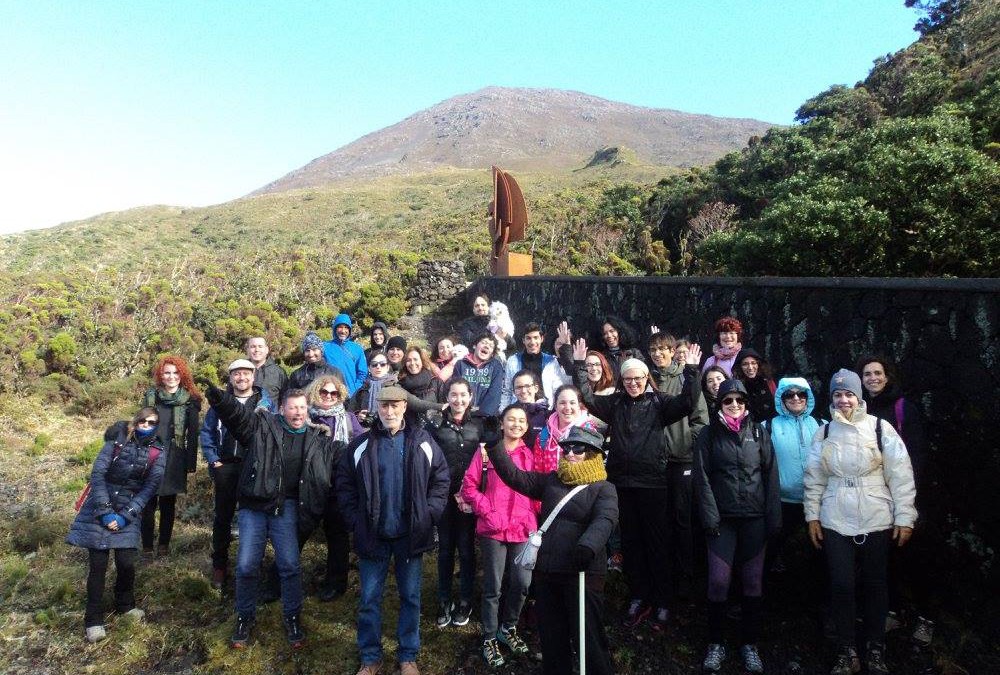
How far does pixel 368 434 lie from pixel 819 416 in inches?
116

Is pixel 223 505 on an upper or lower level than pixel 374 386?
lower

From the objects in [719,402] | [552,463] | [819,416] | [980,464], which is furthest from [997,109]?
[552,463]

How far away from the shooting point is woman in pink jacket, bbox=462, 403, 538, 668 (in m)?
3.30

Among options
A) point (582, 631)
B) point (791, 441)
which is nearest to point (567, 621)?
point (582, 631)

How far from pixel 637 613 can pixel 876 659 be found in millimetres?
1216

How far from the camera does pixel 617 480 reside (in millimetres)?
3469

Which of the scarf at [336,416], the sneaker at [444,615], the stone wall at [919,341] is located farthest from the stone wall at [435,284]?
the sneaker at [444,615]

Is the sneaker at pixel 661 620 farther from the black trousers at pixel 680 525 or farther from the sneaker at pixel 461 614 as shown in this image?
the sneaker at pixel 461 614

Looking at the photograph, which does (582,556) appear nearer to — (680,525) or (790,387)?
(680,525)

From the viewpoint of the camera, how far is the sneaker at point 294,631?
3451 mm

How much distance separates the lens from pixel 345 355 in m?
5.69

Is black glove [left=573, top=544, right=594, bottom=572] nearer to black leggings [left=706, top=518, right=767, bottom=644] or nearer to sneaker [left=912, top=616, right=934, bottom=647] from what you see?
black leggings [left=706, top=518, right=767, bottom=644]

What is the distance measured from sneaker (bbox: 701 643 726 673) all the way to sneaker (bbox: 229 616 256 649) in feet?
8.18

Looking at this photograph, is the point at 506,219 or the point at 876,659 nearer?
the point at 876,659
